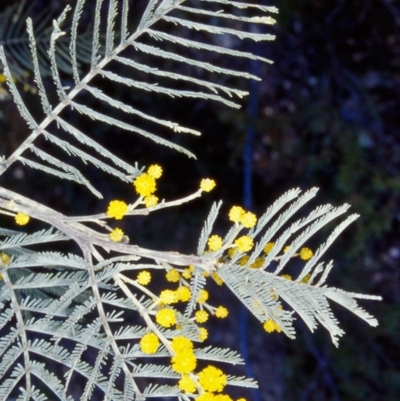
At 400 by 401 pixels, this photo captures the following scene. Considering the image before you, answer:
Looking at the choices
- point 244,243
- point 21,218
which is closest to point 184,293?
point 244,243

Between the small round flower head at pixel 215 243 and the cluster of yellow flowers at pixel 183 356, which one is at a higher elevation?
the small round flower head at pixel 215 243

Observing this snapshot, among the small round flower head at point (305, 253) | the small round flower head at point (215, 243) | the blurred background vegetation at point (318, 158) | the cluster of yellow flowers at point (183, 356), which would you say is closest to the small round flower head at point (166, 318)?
the cluster of yellow flowers at point (183, 356)

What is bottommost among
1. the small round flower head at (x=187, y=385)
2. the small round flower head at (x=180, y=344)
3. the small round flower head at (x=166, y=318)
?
the small round flower head at (x=187, y=385)

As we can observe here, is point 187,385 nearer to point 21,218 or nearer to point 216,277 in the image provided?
point 216,277

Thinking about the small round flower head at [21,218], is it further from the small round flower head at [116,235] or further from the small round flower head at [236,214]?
the small round flower head at [236,214]

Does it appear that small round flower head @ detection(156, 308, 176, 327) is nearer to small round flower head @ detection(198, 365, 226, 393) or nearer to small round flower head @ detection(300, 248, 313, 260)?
small round flower head @ detection(198, 365, 226, 393)

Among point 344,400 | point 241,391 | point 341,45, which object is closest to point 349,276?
point 344,400

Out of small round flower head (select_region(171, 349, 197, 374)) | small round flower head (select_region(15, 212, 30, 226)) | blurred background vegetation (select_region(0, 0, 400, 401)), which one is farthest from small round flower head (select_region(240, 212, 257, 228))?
blurred background vegetation (select_region(0, 0, 400, 401))
